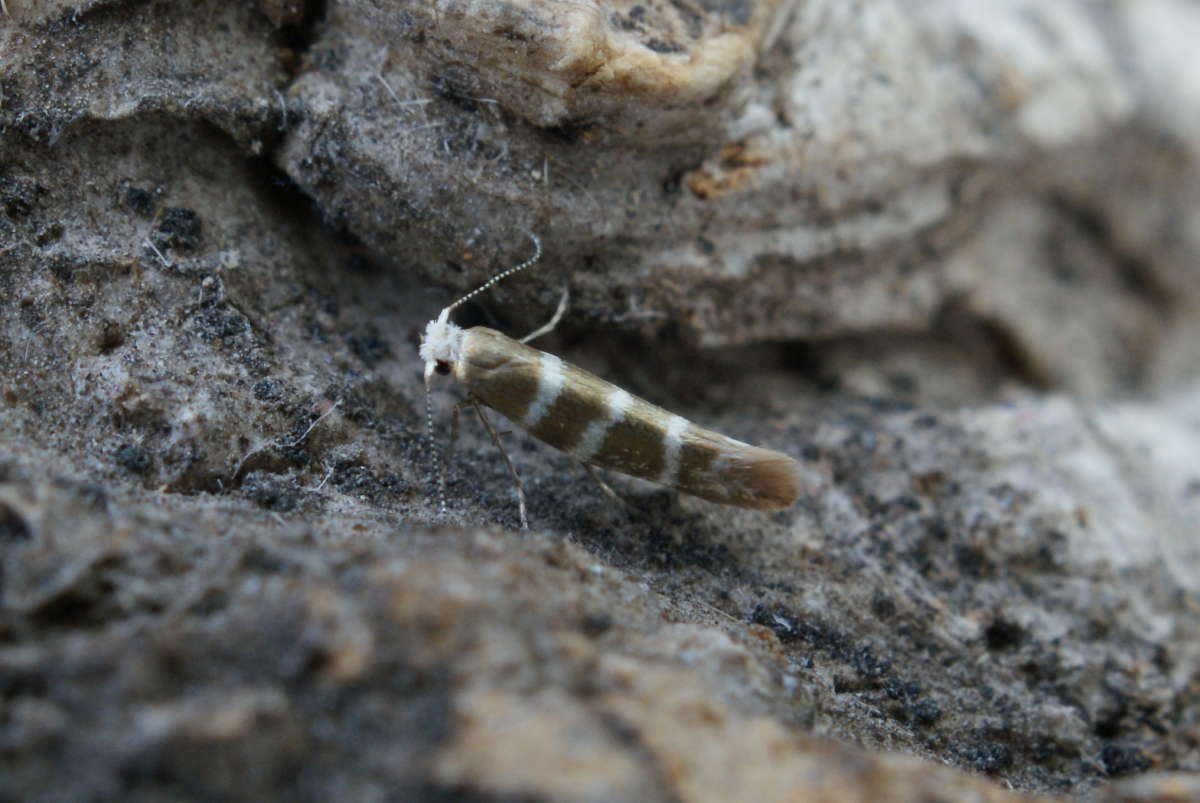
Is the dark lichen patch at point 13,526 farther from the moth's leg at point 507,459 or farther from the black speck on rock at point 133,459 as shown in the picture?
the moth's leg at point 507,459

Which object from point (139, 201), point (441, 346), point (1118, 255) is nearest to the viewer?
point (139, 201)

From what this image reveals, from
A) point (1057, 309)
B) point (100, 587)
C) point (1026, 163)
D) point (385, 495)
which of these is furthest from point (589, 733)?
point (1057, 309)

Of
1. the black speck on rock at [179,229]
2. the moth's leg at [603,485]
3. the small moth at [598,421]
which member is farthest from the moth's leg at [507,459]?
the black speck on rock at [179,229]

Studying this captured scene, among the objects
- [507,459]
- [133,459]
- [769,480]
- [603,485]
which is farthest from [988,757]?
[133,459]

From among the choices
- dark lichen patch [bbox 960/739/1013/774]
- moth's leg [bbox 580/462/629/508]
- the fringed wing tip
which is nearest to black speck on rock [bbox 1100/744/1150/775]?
dark lichen patch [bbox 960/739/1013/774]

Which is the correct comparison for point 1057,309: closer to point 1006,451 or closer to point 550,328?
point 1006,451

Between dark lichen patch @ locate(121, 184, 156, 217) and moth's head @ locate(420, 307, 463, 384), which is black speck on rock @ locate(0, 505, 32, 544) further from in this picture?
moth's head @ locate(420, 307, 463, 384)

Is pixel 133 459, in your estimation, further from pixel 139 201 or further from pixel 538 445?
pixel 538 445
